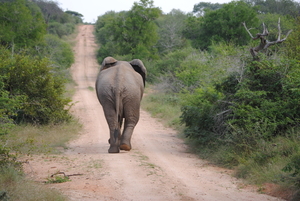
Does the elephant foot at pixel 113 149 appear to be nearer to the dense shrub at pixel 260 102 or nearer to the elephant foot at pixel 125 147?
the elephant foot at pixel 125 147

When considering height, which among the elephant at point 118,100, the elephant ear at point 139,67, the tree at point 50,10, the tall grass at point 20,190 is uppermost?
the tree at point 50,10

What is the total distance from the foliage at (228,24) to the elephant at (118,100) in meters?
20.0

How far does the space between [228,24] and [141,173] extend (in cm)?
2425

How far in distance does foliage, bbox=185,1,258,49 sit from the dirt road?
59.4ft

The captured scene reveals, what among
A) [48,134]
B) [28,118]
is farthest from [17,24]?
[48,134]

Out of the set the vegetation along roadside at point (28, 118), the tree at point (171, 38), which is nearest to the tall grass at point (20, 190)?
the vegetation along roadside at point (28, 118)

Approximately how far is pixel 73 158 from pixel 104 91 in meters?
1.75

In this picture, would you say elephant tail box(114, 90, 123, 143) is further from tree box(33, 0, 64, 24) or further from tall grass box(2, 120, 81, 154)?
tree box(33, 0, 64, 24)

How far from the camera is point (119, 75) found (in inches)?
376

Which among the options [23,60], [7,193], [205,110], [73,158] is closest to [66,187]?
[7,193]

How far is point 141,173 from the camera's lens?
7371 mm

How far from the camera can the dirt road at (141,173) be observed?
242 inches

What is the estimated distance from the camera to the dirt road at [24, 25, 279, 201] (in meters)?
6.14

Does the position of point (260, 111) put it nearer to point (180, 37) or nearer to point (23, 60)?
point (23, 60)
